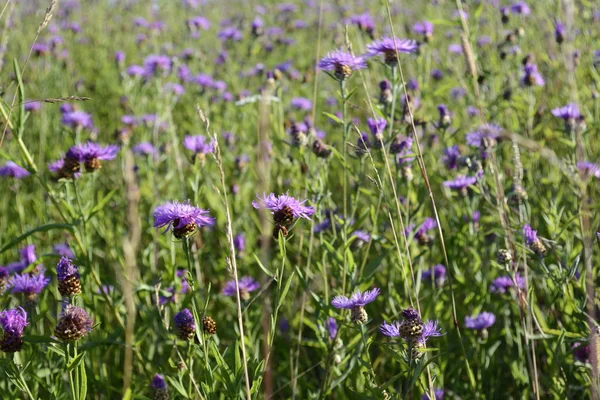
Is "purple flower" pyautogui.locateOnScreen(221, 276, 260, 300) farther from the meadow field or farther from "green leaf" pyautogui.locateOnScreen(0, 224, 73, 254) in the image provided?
"green leaf" pyautogui.locateOnScreen(0, 224, 73, 254)

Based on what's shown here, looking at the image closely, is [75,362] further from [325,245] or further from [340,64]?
[340,64]

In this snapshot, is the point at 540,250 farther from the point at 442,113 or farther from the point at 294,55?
the point at 294,55

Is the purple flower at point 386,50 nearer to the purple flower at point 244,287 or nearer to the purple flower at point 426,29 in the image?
the purple flower at point 244,287

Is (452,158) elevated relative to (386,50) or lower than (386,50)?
lower

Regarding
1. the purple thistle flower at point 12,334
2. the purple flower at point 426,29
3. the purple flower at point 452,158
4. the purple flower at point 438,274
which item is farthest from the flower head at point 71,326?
the purple flower at point 426,29

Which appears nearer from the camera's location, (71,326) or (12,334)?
(71,326)

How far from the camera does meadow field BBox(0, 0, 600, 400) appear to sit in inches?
55.1

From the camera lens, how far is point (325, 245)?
73.0 inches

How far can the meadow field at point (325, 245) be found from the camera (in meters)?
1.40

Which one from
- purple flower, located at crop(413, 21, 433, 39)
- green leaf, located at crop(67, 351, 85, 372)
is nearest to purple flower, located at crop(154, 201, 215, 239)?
green leaf, located at crop(67, 351, 85, 372)

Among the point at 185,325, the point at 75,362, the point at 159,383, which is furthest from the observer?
the point at 159,383

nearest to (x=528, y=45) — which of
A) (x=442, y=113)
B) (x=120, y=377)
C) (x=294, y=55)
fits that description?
(x=294, y=55)

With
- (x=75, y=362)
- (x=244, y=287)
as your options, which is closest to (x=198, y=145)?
(x=244, y=287)

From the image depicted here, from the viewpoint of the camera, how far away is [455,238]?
2.34 metres
